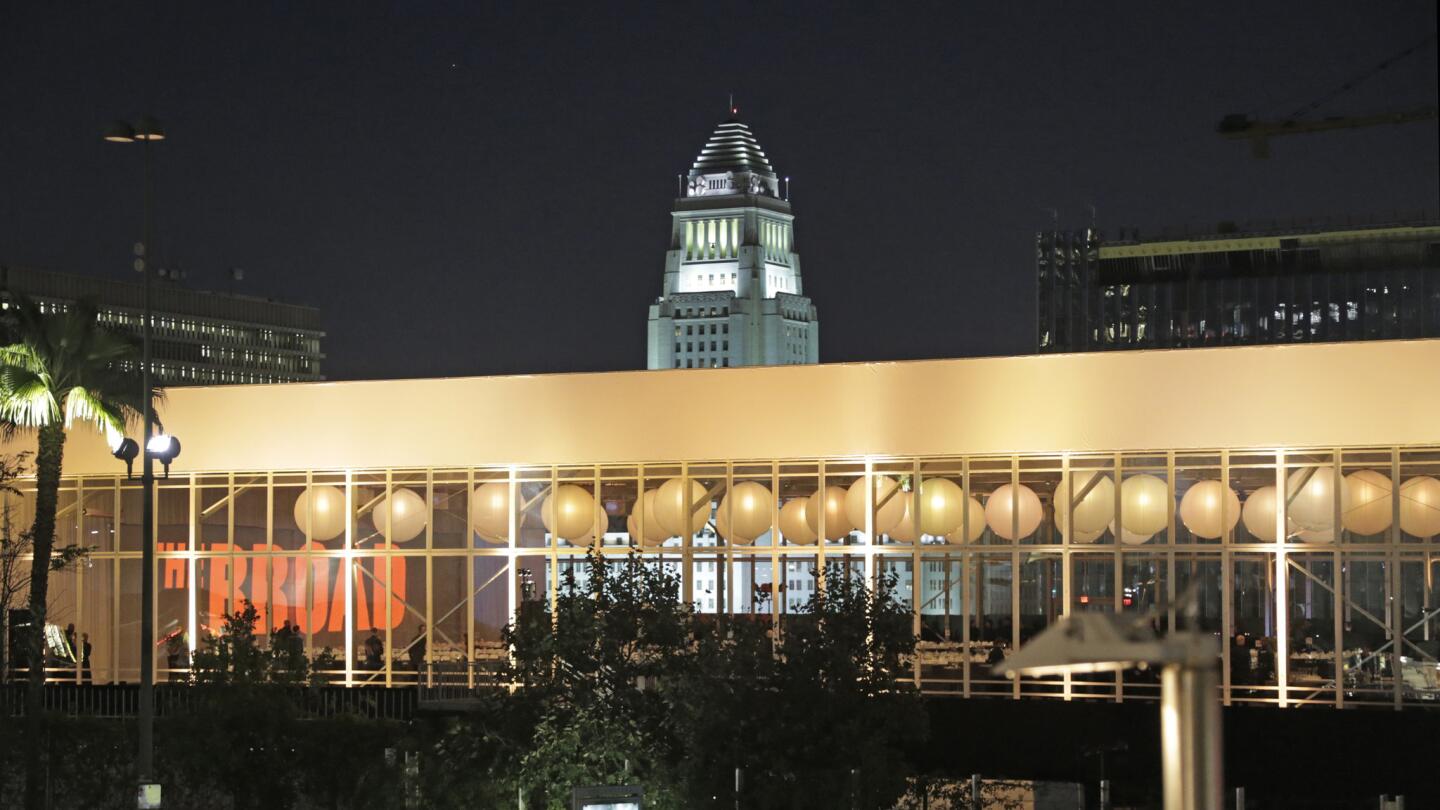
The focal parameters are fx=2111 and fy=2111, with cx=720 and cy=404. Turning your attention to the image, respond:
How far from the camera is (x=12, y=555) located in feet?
118

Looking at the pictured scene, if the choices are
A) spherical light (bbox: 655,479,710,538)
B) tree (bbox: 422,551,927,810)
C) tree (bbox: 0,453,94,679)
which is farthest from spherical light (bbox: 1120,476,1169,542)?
tree (bbox: 0,453,94,679)

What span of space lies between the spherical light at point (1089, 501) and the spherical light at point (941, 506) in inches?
67.7

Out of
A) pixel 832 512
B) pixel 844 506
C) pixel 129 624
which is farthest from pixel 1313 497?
pixel 129 624

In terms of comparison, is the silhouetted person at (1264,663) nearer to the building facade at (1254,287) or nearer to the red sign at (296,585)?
the red sign at (296,585)

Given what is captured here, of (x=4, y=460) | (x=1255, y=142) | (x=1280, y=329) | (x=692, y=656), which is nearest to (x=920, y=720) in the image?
(x=692, y=656)

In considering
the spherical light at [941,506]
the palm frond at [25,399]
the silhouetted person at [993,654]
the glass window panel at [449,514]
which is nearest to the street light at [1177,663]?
the silhouetted person at [993,654]

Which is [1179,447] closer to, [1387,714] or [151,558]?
[1387,714]

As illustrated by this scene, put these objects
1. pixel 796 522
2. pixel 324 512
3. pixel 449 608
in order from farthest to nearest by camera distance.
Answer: pixel 324 512
pixel 449 608
pixel 796 522

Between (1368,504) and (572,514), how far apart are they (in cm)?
1322

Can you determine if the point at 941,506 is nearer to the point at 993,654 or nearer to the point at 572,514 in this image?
the point at 993,654

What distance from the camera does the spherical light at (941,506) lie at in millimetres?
34156

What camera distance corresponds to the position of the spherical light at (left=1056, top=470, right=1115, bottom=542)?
3297 cm

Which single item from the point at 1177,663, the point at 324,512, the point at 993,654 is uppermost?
the point at 324,512

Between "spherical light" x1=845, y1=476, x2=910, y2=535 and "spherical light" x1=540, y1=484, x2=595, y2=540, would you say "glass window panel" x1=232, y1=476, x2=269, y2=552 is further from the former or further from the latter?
"spherical light" x1=845, y1=476, x2=910, y2=535
